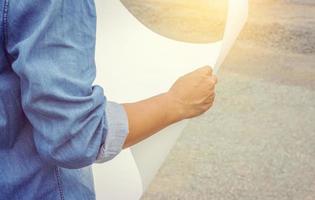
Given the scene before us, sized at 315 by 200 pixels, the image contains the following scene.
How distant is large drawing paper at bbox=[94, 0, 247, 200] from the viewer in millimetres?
1006

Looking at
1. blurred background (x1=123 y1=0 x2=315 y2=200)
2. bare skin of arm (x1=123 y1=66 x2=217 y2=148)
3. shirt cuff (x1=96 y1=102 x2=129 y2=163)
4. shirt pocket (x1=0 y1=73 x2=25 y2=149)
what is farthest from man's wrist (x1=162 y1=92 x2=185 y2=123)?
blurred background (x1=123 y1=0 x2=315 y2=200)

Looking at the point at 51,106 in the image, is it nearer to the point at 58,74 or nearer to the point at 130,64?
the point at 58,74

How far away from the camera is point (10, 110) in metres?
0.63

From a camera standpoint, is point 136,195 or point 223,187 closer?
point 136,195

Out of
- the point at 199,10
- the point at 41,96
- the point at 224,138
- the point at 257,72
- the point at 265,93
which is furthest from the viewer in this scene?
the point at 199,10

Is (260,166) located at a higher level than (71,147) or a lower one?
lower

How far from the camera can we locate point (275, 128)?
200cm

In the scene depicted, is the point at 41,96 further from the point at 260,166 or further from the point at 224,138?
the point at 224,138

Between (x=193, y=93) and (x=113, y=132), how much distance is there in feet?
0.63

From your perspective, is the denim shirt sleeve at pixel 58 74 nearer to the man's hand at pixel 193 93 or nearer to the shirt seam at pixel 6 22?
the shirt seam at pixel 6 22

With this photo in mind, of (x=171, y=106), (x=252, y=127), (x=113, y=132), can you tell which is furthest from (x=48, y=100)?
(x=252, y=127)

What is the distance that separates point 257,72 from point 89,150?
1.85 m

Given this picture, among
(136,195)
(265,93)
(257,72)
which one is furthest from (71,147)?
(257,72)

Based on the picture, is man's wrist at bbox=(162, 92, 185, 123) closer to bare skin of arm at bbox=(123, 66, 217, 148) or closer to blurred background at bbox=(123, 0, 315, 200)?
bare skin of arm at bbox=(123, 66, 217, 148)
